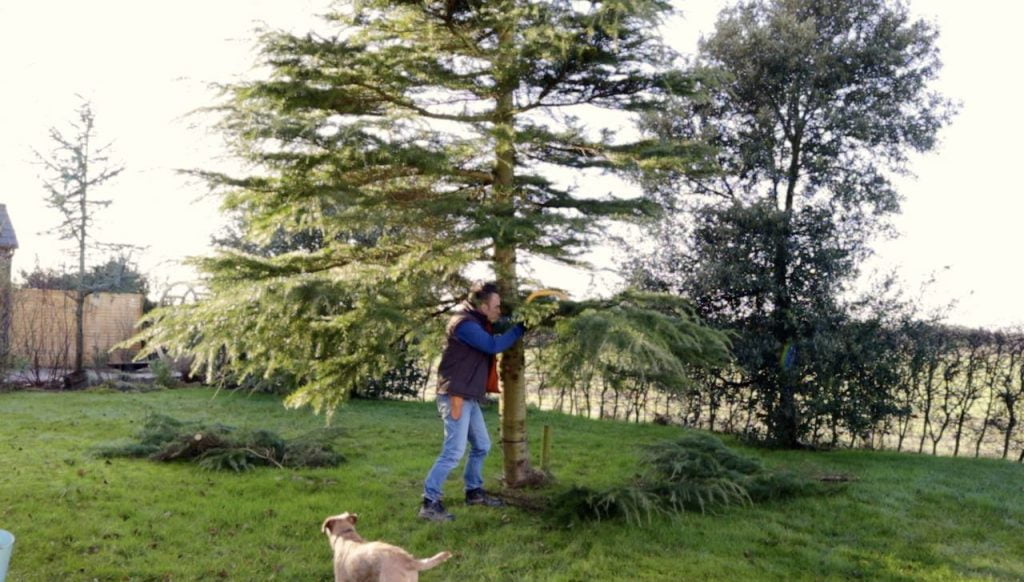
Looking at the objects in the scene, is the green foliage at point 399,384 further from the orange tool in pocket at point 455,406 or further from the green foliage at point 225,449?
the orange tool in pocket at point 455,406

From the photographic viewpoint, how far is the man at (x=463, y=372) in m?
4.91

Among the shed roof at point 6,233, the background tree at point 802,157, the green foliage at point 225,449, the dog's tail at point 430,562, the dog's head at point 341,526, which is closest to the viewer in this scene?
the dog's tail at point 430,562

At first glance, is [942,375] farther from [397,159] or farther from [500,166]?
[397,159]

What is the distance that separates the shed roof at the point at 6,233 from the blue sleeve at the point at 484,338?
20918mm

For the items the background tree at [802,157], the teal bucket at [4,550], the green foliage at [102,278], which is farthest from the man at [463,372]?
the green foliage at [102,278]

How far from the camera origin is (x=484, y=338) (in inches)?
192

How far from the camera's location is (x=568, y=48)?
5.08m

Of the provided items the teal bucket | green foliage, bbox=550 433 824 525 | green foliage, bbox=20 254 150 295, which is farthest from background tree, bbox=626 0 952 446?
green foliage, bbox=20 254 150 295

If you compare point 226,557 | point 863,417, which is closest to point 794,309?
point 863,417

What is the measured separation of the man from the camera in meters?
4.91

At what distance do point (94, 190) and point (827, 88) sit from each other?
15.6 meters

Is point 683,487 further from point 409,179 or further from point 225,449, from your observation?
point 225,449

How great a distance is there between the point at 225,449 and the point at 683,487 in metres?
4.46

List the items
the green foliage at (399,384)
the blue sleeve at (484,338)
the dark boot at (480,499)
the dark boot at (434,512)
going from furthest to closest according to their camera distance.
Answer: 1. the green foliage at (399,384)
2. the dark boot at (480,499)
3. the dark boot at (434,512)
4. the blue sleeve at (484,338)
